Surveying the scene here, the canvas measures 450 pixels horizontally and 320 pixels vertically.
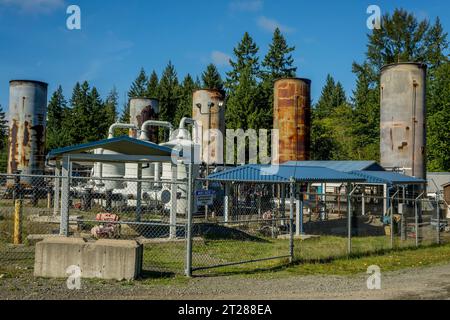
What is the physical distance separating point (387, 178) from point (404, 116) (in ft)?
16.5

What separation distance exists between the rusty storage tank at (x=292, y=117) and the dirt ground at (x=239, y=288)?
2400 cm

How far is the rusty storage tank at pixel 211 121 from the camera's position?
1532 inches

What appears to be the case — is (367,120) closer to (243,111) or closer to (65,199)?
(243,111)

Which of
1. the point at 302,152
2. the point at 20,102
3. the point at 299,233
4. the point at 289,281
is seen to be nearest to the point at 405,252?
the point at 299,233

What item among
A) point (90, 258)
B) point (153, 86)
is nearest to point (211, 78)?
point (153, 86)

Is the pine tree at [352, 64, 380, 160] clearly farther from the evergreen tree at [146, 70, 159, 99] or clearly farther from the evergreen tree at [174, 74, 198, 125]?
the evergreen tree at [146, 70, 159, 99]

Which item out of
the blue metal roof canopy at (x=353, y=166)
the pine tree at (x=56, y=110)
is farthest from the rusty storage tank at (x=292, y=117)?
the pine tree at (x=56, y=110)

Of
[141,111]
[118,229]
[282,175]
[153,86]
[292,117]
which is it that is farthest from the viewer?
[153,86]

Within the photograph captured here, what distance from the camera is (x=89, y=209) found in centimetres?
2670

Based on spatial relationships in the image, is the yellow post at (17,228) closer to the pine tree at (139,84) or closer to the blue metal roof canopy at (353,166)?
the blue metal roof canopy at (353,166)

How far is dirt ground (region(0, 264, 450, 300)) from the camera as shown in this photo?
9.39m

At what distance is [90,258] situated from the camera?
35.0 ft

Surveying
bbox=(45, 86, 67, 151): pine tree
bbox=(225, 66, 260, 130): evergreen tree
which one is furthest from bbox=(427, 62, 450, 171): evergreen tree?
bbox=(45, 86, 67, 151): pine tree

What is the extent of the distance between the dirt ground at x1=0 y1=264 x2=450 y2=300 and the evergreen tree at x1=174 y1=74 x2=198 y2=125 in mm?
67185
